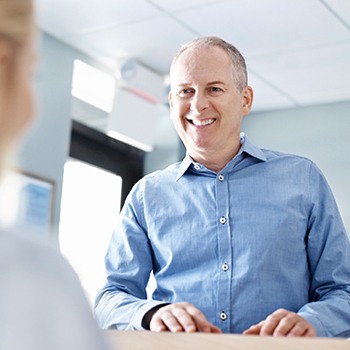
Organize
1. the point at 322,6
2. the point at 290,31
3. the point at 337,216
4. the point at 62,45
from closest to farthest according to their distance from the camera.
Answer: the point at 337,216
the point at 322,6
the point at 290,31
the point at 62,45

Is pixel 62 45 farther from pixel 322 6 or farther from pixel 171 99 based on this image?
pixel 171 99

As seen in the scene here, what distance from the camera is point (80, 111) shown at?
4570mm

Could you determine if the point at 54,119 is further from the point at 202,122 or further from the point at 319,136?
the point at 202,122

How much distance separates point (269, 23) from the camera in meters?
3.69

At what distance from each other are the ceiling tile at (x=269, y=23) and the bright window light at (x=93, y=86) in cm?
84

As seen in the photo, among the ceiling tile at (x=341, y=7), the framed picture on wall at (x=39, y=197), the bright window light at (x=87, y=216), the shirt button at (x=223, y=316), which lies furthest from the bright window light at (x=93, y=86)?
the shirt button at (x=223, y=316)

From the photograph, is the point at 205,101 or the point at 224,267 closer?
the point at 224,267

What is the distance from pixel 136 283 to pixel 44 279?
4.04ft

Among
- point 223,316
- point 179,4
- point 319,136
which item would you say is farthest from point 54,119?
point 223,316

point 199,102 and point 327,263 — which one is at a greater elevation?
point 199,102

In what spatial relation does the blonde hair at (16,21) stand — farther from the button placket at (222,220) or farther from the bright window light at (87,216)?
the bright window light at (87,216)

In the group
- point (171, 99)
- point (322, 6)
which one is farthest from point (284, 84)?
point (171, 99)

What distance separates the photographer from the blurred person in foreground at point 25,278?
38 cm

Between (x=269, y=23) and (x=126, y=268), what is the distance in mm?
2366
